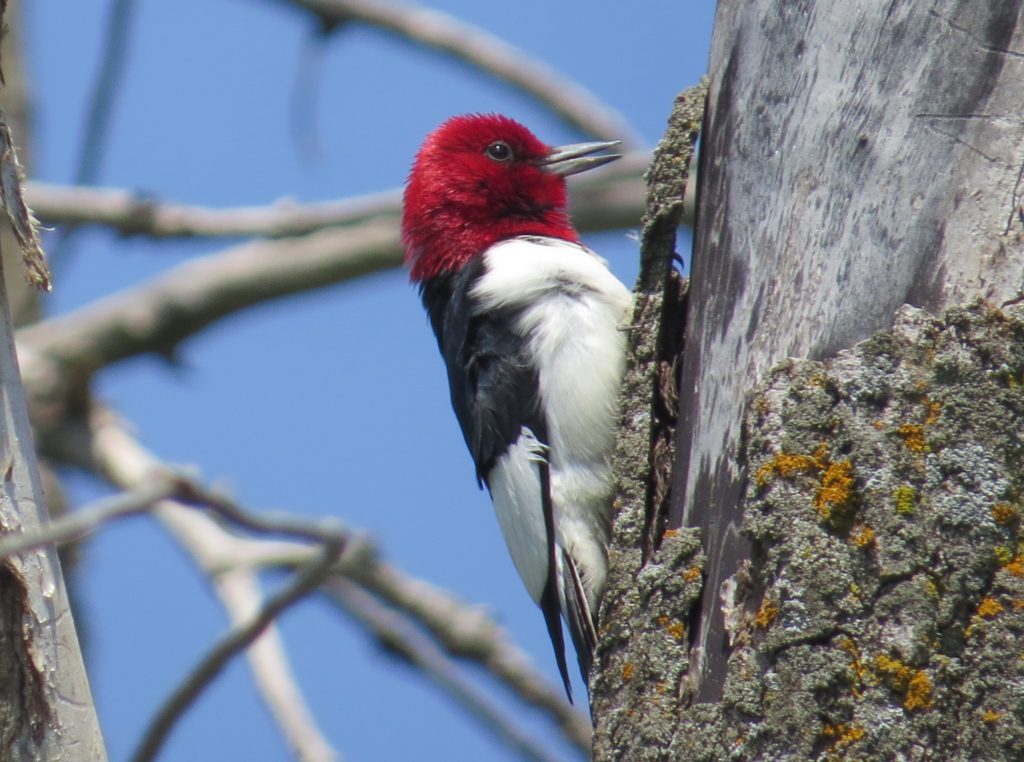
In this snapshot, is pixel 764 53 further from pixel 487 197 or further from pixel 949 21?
pixel 487 197

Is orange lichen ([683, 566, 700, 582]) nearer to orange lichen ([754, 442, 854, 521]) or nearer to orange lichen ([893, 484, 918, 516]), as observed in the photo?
orange lichen ([754, 442, 854, 521])

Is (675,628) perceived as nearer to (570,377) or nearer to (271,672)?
(570,377)

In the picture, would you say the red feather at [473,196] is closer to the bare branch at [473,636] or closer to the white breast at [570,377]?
the white breast at [570,377]

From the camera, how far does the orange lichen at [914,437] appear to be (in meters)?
2.37

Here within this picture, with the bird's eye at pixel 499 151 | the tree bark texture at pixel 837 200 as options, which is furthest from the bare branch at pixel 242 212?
the tree bark texture at pixel 837 200

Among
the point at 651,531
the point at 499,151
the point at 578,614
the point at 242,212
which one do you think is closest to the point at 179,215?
the point at 242,212

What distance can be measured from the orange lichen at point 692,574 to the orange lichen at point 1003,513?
1.71 ft

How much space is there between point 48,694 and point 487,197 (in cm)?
257

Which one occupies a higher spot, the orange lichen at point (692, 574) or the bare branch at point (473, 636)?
the orange lichen at point (692, 574)

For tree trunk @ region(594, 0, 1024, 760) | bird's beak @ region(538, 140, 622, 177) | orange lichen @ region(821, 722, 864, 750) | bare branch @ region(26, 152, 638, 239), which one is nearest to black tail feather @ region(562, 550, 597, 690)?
tree trunk @ region(594, 0, 1024, 760)

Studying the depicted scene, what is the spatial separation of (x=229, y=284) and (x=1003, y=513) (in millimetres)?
4821

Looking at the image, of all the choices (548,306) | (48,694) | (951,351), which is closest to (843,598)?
(951,351)

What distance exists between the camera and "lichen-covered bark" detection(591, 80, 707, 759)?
2539 mm

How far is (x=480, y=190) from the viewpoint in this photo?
14.6 ft
